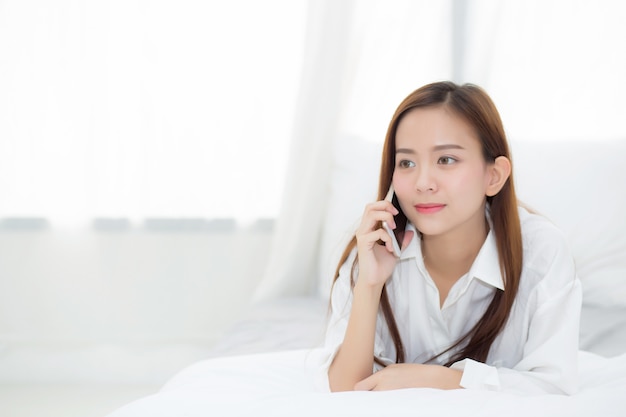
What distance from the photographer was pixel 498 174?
1.23 metres

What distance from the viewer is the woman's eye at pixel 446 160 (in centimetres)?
119

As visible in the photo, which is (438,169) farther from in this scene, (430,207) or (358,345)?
(358,345)

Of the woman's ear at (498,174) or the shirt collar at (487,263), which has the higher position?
the woman's ear at (498,174)

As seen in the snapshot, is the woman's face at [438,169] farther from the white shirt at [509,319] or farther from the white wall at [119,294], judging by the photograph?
the white wall at [119,294]

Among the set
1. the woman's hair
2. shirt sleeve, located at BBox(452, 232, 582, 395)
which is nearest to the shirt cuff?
shirt sleeve, located at BBox(452, 232, 582, 395)

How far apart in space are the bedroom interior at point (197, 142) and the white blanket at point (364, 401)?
80 cm

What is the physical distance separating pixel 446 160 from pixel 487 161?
80 mm

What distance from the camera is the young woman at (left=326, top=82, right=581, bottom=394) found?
114 centimetres

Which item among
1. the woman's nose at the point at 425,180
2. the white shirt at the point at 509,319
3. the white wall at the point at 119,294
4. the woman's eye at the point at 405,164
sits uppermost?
the woman's eye at the point at 405,164

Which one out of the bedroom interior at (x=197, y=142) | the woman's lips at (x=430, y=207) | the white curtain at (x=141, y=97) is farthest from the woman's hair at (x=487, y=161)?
the white curtain at (x=141, y=97)

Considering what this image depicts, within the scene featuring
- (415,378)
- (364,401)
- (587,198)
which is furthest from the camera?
(587,198)

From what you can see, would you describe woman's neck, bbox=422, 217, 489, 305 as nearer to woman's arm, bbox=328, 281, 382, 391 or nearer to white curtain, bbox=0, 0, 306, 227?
woman's arm, bbox=328, 281, 382, 391

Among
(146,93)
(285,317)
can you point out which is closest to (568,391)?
(285,317)

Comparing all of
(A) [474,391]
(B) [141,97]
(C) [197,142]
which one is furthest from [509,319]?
(B) [141,97]
